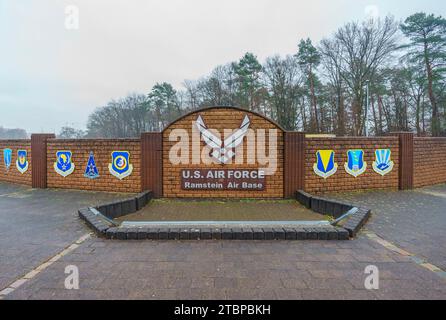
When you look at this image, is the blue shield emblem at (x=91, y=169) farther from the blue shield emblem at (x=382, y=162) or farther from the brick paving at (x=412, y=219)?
the blue shield emblem at (x=382, y=162)

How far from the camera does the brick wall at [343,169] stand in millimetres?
8391

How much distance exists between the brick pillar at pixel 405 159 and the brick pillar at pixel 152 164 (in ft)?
29.7

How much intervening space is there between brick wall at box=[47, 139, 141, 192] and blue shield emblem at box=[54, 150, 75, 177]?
149 mm

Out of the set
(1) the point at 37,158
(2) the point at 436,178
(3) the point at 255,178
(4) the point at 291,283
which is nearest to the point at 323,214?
(3) the point at 255,178

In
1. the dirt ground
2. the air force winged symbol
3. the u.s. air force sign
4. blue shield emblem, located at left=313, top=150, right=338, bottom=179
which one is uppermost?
the air force winged symbol

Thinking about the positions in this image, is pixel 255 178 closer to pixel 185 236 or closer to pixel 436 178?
pixel 185 236

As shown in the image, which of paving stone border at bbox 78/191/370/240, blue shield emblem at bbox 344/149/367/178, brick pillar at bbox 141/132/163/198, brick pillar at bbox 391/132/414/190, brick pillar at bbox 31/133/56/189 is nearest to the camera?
paving stone border at bbox 78/191/370/240

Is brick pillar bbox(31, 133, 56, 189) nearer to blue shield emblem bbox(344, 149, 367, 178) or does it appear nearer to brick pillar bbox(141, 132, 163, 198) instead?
brick pillar bbox(141, 132, 163, 198)

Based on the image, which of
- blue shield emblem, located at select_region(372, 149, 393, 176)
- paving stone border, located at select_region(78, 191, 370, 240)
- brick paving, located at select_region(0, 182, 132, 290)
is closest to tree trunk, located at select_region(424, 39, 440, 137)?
blue shield emblem, located at select_region(372, 149, 393, 176)

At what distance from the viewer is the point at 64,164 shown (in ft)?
31.0

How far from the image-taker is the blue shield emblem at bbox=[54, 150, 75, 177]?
A: 9.35 meters

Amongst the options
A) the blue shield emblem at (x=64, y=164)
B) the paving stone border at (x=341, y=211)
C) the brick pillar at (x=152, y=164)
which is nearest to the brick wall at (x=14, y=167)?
the blue shield emblem at (x=64, y=164)

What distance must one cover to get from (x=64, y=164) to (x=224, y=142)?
21.1ft

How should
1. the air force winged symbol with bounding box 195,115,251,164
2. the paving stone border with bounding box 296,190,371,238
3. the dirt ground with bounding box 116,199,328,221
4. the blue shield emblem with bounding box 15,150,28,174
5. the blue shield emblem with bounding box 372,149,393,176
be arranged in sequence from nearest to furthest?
the paving stone border with bounding box 296,190,371,238, the dirt ground with bounding box 116,199,328,221, the air force winged symbol with bounding box 195,115,251,164, the blue shield emblem with bounding box 372,149,393,176, the blue shield emblem with bounding box 15,150,28,174
